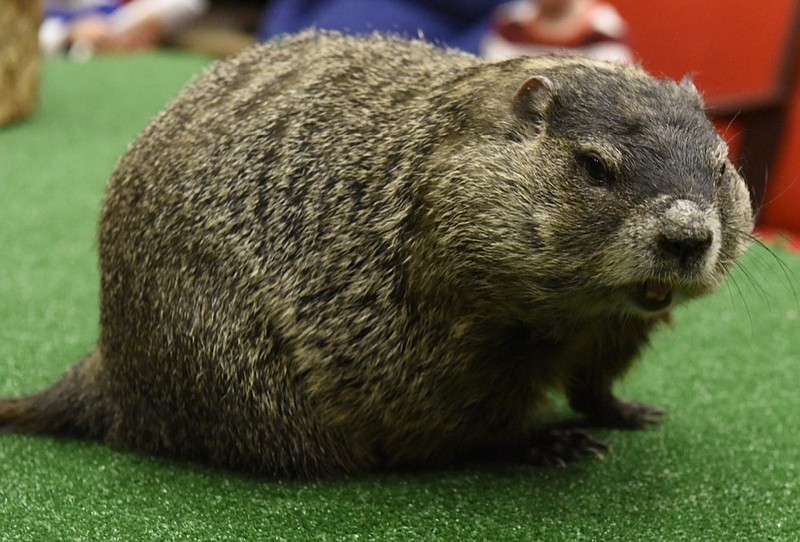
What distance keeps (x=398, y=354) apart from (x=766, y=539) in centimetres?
106

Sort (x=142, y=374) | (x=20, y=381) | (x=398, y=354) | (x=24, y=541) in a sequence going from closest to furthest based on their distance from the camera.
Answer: (x=24, y=541) → (x=398, y=354) → (x=142, y=374) → (x=20, y=381)

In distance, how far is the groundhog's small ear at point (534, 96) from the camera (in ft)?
8.87

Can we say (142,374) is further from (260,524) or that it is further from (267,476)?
(260,524)

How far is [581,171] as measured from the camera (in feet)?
8.48

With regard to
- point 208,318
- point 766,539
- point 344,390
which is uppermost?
point 208,318

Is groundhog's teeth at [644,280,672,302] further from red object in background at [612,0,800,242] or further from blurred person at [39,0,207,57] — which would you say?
blurred person at [39,0,207,57]

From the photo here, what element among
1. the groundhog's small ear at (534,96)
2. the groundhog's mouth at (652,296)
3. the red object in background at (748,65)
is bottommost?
the groundhog's mouth at (652,296)

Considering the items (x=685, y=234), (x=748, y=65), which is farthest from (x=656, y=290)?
(x=748, y=65)

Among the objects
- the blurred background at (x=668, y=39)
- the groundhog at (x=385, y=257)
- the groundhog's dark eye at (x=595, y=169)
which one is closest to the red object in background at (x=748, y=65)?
the blurred background at (x=668, y=39)

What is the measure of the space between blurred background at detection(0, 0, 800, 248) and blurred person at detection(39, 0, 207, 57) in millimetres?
2737

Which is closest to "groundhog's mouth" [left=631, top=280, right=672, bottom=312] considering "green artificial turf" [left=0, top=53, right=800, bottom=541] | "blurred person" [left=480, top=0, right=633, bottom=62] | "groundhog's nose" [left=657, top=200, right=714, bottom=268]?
"groundhog's nose" [left=657, top=200, right=714, bottom=268]

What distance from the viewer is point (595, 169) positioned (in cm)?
256

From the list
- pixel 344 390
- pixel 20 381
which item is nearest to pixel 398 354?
pixel 344 390

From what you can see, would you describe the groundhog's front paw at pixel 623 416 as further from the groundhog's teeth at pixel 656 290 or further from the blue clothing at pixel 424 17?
the blue clothing at pixel 424 17
